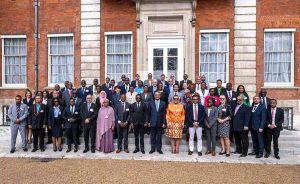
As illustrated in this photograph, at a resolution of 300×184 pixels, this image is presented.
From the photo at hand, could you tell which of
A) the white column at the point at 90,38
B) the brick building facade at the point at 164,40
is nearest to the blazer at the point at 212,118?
the brick building facade at the point at 164,40

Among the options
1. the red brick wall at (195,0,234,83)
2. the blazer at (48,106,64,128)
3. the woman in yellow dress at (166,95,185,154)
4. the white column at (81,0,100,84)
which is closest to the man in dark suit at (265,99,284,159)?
the woman in yellow dress at (166,95,185,154)

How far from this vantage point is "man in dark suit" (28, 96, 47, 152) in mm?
10344

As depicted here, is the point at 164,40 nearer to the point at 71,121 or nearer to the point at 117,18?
the point at 117,18

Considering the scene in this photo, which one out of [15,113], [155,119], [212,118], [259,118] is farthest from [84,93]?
[259,118]

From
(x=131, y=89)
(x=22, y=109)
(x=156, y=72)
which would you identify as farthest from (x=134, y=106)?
(x=156, y=72)

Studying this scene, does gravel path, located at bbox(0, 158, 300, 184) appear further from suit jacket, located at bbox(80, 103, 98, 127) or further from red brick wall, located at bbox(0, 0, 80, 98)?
red brick wall, located at bbox(0, 0, 80, 98)

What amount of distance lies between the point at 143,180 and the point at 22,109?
17.6ft

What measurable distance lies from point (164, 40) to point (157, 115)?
6.08m

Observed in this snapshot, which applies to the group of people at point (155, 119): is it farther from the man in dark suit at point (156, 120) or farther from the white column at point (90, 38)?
the white column at point (90, 38)

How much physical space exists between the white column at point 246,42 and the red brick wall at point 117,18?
4691 mm

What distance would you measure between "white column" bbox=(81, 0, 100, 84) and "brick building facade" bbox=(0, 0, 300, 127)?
5 centimetres

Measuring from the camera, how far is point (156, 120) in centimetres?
1002

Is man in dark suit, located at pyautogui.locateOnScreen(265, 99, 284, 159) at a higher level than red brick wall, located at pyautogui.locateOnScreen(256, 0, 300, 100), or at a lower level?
lower

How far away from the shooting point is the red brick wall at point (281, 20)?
1459cm
